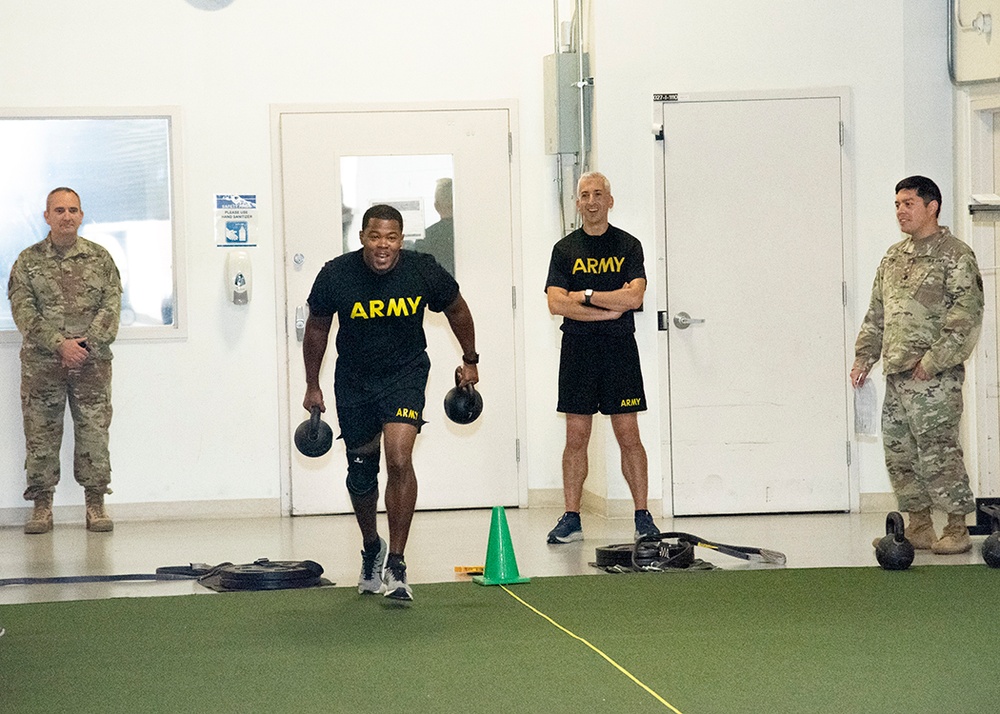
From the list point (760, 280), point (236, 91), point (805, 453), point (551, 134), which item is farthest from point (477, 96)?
point (805, 453)

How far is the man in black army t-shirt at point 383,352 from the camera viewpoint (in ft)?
18.4

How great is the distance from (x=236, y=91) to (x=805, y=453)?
4291mm

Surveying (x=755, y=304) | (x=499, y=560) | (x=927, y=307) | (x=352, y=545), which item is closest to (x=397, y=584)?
(x=499, y=560)

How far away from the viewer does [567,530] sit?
7.34 meters

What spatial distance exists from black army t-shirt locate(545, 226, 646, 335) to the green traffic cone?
1608 mm

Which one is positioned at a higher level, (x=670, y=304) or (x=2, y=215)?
(x=2, y=215)

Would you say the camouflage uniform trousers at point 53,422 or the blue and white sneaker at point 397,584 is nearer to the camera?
the blue and white sneaker at point 397,584

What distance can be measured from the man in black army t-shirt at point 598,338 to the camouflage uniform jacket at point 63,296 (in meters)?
2.92

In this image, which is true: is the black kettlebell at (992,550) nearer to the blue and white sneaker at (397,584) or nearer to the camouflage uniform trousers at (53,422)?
the blue and white sneaker at (397,584)

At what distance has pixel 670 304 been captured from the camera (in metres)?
8.45

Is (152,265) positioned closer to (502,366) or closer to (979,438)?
(502,366)

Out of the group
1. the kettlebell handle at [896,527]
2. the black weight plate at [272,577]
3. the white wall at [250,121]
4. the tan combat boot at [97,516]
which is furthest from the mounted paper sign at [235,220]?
the kettlebell handle at [896,527]

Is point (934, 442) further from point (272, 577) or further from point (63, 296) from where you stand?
point (63, 296)

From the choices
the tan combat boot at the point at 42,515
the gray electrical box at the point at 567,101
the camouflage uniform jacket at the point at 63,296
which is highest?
the gray electrical box at the point at 567,101
